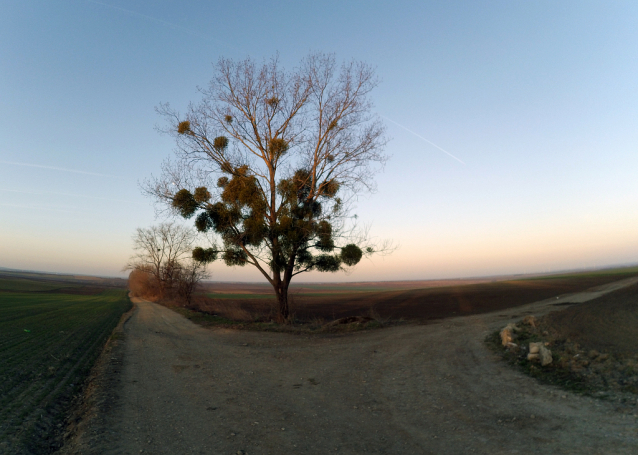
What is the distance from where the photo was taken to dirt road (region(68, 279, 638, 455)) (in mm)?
3992

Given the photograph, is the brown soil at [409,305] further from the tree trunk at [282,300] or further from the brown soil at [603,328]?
the brown soil at [603,328]

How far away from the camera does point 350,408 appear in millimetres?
5242

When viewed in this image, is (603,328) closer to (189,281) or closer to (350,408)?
(350,408)

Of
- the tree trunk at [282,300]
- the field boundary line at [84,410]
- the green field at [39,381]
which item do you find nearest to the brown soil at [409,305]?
the tree trunk at [282,300]

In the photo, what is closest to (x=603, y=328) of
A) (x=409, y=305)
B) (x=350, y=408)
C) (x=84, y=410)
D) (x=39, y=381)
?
(x=350, y=408)

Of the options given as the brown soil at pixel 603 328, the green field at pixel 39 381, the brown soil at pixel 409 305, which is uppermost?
the brown soil at pixel 603 328

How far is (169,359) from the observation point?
9.29 metres

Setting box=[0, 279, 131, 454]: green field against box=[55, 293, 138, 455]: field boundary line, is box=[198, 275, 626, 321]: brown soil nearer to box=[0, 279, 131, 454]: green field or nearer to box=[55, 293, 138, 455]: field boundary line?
box=[0, 279, 131, 454]: green field

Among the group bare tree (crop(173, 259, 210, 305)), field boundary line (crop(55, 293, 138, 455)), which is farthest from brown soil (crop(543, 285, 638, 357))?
bare tree (crop(173, 259, 210, 305))

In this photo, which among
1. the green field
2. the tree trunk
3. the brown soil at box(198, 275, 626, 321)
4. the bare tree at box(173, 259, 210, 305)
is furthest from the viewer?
the bare tree at box(173, 259, 210, 305)

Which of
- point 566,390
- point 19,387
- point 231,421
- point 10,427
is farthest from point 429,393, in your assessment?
point 19,387

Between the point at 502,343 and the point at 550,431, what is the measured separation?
14.4 ft

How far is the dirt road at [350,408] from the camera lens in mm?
3992

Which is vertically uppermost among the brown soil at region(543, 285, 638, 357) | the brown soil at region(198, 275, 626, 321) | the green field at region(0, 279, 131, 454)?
the brown soil at region(543, 285, 638, 357)
